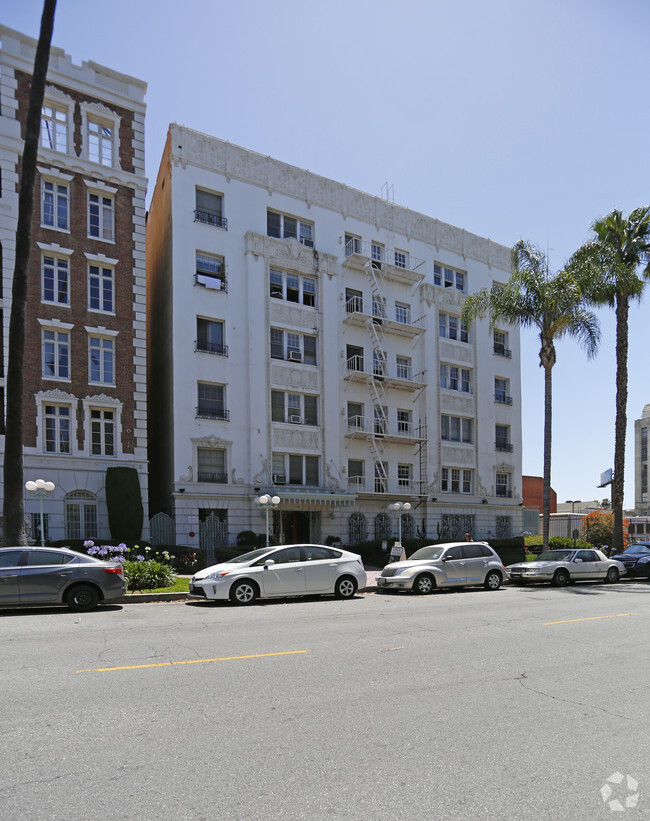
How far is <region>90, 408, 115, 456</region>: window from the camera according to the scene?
2655 centimetres

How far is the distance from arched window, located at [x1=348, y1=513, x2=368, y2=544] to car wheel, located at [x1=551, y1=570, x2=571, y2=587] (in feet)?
41.9

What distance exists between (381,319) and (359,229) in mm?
4938

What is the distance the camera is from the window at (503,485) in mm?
40062

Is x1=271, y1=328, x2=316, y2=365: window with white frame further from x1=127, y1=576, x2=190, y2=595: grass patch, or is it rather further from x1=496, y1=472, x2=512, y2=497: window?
x1=496, y1=472, x2=512, y2=497: window

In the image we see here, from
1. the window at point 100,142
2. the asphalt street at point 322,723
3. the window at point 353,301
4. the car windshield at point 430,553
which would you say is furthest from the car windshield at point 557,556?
the window at point 100,142

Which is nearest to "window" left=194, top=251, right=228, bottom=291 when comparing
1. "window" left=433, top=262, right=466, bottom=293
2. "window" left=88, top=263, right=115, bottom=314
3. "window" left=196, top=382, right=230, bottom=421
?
"window" left=88, top=263, right=115, bottom=314

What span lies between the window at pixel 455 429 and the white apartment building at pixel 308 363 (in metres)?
0.09

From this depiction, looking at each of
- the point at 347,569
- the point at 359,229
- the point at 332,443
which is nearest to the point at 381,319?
the point at 359,229

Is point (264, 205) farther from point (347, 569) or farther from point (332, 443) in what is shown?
point (347, 569)

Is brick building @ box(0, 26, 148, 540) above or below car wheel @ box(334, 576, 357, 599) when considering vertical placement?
above

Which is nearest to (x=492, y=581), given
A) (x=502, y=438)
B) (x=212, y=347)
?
(x=212, y=347)

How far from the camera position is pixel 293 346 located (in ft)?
105

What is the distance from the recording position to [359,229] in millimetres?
35188

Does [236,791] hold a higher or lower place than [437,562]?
higher
